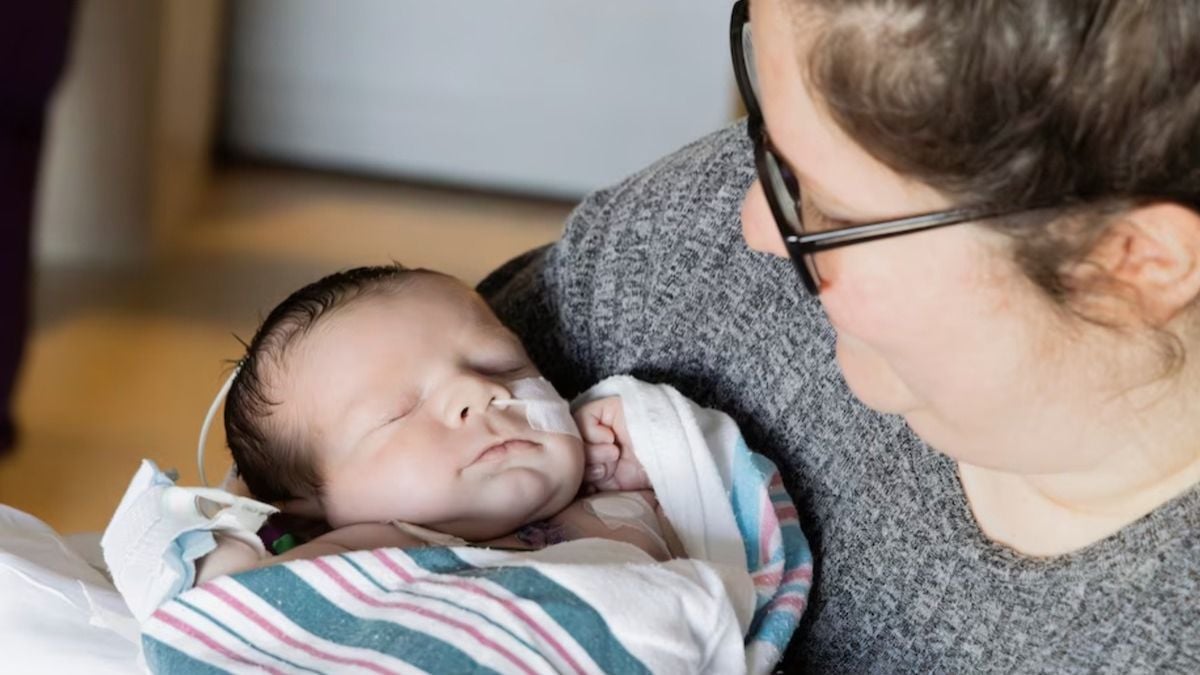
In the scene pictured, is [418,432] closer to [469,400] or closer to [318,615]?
[469,400]

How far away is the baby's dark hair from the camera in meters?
1.31

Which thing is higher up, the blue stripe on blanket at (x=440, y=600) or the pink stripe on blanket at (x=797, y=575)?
the blue stripe on blanket at (x=440, y=600)

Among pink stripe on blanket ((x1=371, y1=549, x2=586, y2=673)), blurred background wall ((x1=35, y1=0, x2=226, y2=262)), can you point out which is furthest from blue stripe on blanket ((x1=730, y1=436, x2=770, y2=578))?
blurred background wall ((x1=35, y1=0, x2=226, y2=262))

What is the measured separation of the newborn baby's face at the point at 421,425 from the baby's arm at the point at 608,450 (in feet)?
0.11

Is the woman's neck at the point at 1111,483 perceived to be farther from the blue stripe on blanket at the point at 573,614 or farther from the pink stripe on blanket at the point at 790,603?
the blue stripe on blanket at the point at 573,614

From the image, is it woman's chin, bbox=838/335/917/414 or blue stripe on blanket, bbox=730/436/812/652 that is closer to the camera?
woman's chin, bbox=838/335/917/414

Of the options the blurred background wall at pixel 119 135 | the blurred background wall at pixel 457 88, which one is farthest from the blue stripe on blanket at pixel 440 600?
the blurred background wall at pixel 457 88

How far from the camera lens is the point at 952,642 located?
1076 mm

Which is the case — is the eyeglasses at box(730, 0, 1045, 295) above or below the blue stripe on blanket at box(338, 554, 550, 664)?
above

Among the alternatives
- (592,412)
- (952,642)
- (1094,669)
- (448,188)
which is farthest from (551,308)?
(448,188)

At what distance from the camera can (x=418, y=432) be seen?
4.15ft

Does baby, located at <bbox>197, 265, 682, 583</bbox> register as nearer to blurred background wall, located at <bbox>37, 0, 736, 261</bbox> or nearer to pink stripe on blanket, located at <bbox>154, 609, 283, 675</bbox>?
pink stripe on blanket, located at <bbox>154, 609, 283, 675</bbox>

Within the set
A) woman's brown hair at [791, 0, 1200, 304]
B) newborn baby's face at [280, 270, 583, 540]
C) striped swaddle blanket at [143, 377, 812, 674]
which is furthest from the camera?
newborn baby's face at [280, 270, 583, 540]

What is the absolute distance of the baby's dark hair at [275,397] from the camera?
1313 millimetres
